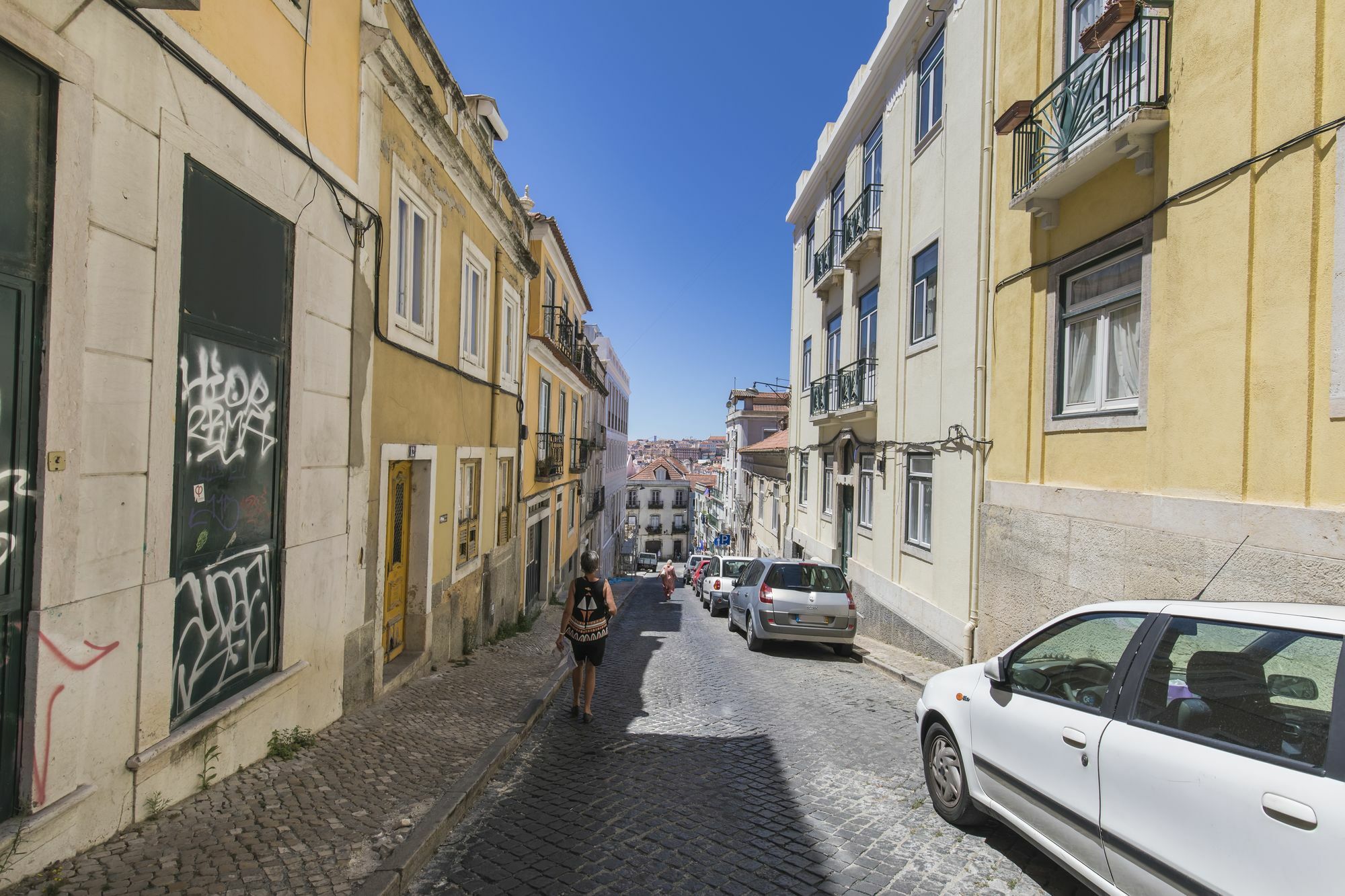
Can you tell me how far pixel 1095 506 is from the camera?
696 centimetres

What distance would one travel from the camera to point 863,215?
15102 millimetres

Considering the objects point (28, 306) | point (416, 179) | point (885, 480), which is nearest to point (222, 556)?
point (28, 306)

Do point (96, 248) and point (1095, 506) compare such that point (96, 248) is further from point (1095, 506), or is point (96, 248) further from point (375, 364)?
point (1095, 506)

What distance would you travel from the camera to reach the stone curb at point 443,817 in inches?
134

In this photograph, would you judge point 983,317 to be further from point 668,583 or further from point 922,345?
point 668,583

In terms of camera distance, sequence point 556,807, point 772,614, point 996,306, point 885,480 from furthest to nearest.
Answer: point 885,480 → point 772,614 → point 996,306 → point 556,807

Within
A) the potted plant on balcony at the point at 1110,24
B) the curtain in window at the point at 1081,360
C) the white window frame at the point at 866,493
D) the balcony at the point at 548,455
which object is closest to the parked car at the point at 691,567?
the balcony at the point at 548,455

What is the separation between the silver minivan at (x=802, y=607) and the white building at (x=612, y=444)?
1857cm

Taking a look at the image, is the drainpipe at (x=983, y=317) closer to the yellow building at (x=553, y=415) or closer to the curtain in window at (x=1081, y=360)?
the curtain in window at (x=1081, y=360)

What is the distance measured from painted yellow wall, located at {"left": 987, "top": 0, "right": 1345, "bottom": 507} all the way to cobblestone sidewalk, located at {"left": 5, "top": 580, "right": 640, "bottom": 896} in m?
6.32

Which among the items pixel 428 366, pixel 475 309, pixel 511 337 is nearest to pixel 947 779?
pixel 428 366

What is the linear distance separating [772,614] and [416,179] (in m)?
7.85

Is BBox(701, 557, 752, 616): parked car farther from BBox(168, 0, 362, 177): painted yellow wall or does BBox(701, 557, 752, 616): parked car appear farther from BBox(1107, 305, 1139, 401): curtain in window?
BBox(168, 0, 362, 177): painted yellow wall

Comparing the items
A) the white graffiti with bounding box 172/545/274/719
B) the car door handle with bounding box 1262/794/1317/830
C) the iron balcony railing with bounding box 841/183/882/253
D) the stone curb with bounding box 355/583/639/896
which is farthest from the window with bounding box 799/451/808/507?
the car door handle with bounding box 1262/794/1317/830
